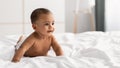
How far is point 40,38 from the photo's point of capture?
49.2 inches

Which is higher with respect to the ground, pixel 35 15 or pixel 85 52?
pixel 35 15

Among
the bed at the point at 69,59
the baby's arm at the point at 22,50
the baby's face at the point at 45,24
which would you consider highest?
the baby's face at the point at 45,24

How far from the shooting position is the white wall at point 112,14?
3.27 m

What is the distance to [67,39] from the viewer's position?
1702 mm

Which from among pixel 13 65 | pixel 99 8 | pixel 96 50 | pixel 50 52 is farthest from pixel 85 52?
pixel 99 8

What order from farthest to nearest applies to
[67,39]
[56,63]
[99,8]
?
[99,8]
[67,39]
[56,63]

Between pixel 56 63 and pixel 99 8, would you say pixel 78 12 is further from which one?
pixel 56 63

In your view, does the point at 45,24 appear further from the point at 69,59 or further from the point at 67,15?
the point at 67,15

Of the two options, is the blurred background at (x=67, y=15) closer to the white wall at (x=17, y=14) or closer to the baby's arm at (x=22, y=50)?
the white wall at (x=17, y=14)

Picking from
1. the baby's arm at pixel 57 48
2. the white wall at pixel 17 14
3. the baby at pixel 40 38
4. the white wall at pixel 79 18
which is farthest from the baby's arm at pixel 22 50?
the white wall at pixel 79 18

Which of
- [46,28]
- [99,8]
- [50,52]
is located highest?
[99,8]

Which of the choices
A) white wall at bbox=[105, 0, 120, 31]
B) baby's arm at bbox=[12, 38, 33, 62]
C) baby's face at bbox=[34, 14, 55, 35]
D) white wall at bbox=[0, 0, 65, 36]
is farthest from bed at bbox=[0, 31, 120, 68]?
white wall at bbox=[105, 0, 120, 31]

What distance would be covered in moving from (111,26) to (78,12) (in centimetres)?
52

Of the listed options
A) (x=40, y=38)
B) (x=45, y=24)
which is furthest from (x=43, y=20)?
(x=40, y=38)
